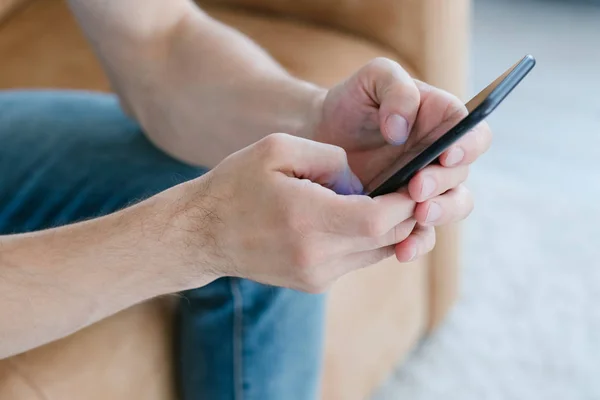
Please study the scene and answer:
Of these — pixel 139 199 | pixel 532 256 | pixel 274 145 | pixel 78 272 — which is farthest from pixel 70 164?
pixel 532 256

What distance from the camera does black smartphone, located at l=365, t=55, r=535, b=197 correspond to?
52cm

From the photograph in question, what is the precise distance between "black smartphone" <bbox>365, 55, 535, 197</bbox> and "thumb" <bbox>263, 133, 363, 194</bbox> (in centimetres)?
4

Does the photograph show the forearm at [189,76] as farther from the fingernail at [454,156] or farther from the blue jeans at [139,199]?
the fingernail at [454,156]

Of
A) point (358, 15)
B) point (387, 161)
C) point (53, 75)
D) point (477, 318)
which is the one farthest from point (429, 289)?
point (53, 75)

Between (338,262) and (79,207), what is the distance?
0.34 metres

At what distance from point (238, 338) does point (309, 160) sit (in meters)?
0.21

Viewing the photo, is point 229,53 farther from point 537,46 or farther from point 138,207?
point 537,46

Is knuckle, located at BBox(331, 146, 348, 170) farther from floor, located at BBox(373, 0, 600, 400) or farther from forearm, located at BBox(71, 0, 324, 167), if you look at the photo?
floor, located at BBox(373, 0, 600, 400)

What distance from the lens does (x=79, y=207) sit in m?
0.82

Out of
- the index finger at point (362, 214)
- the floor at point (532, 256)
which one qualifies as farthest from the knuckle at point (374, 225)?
the floor at point (532, 256)

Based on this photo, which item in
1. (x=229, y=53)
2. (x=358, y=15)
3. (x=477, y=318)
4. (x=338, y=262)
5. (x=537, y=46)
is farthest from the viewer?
(x=537, y=46)

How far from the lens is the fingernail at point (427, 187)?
58 centimetres

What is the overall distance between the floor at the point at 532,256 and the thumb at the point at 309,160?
0.67 m

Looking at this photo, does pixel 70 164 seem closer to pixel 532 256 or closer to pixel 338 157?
pixel 338 157
